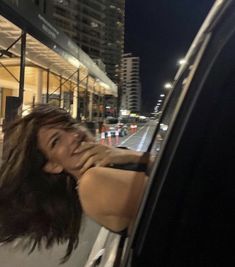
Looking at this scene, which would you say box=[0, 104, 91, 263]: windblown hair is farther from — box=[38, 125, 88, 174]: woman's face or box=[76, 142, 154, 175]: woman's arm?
box=[76, 142, 154, 175]: woman's arm

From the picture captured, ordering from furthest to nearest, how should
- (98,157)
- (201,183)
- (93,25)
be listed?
(93,25) < (98,157) < (201,183)

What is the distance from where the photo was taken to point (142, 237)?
51.8 inches

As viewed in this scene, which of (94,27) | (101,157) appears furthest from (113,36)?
(101,157)

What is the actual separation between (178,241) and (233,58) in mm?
437

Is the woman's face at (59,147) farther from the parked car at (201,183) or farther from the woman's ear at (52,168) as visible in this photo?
the parked car at (201,183)

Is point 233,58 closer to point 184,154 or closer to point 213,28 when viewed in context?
point 213,28

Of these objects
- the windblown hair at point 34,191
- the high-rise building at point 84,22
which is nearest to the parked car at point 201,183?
the windblown hair at point 34,191

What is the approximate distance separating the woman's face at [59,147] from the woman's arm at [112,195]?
417 millimetres

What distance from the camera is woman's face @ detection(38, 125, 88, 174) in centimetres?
213

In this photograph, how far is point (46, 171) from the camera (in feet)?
7.29

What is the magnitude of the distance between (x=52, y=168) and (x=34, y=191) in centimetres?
12

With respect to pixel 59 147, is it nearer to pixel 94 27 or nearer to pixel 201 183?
pixel 201 183

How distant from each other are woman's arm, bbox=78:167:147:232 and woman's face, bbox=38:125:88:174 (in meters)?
0.42

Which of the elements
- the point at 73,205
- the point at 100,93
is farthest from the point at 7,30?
the point at 100,93
